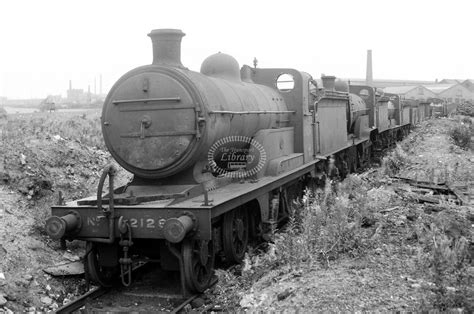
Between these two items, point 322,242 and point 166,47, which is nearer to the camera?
point 322,242

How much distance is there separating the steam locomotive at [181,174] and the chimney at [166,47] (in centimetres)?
1

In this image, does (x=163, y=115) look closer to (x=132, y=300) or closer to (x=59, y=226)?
(x=59, y=226)

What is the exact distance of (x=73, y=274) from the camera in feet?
22.4

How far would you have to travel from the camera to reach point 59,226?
19.0 feet

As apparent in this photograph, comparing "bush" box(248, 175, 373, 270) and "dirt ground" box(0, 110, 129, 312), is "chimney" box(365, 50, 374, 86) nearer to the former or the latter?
"dirt ground" box(0, 110, 129, 312)

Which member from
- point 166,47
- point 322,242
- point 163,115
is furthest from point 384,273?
point 166,47

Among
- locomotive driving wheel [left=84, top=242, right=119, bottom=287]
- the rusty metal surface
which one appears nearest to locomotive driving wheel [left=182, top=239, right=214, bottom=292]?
the rusty metal surface

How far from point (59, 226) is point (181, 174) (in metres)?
1.65

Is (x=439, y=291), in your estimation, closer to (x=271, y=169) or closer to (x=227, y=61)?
(x=271, y=169)

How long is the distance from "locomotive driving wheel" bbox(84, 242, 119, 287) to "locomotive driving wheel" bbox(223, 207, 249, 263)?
4.85ft

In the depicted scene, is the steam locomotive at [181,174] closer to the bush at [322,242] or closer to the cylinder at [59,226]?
the cylinder at [59,226]

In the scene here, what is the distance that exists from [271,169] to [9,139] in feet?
18.6

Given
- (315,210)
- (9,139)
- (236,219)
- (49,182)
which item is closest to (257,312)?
(236,219)

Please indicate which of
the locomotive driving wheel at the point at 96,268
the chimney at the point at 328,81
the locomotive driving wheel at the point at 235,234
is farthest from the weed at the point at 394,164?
the locomotive driving wheel at the point at 96,268
